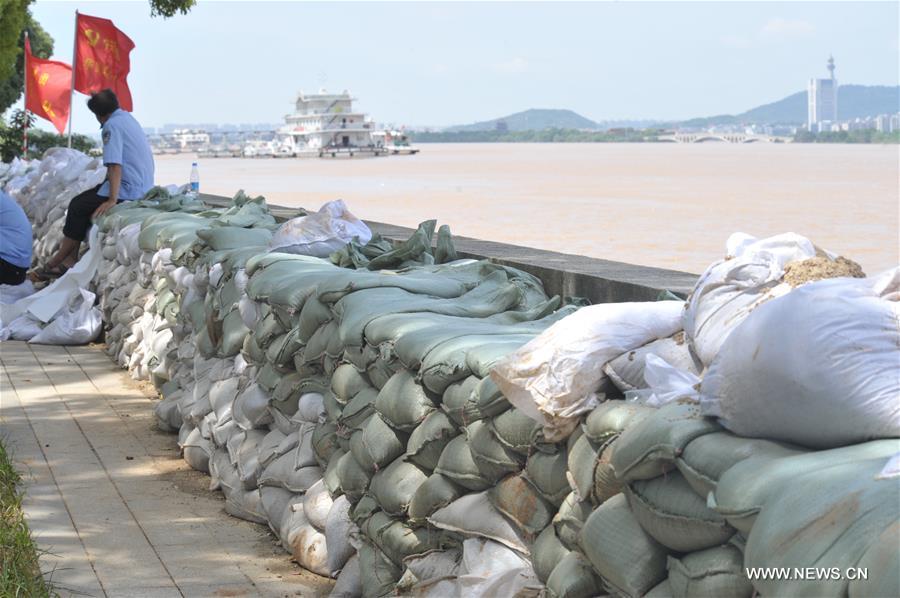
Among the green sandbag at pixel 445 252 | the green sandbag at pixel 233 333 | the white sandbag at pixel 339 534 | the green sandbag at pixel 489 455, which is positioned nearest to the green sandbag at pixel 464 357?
the green sandbag at pixel 489 455

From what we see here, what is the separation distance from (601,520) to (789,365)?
0.55 meters

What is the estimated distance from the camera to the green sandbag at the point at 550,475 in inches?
117

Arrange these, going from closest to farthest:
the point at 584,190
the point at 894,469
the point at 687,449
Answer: the point at 894,469, the point at 687,449, the point at 584,190

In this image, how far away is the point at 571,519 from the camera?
2861mm

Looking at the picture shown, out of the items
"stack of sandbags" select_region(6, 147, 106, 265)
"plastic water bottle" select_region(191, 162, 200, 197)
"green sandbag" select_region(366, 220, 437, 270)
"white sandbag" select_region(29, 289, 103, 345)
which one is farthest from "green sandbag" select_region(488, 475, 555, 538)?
"stack of sandbags" select_region(6, 147, 106, 265)

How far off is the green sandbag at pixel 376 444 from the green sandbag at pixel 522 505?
0.66 metres

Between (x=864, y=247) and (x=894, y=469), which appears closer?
(x=894, y=469)

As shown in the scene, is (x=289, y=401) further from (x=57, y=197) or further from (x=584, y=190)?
(x=584, y=190)

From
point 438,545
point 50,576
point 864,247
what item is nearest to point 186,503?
point 50,576

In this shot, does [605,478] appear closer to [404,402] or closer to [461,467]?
[461,467]

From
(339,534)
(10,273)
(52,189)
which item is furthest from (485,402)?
(52,189)

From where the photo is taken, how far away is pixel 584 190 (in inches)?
2035

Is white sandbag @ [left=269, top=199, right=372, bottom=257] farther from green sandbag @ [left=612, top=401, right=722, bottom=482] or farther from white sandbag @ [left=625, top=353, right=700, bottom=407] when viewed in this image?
green sandbag @ [left=612, top=401, right=722, bottom=482]

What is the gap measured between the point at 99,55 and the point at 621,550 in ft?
Result: 42.5
